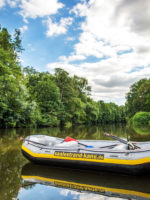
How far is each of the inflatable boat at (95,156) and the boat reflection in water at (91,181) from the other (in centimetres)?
24

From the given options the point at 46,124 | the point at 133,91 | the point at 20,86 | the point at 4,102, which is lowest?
the point at 46,124

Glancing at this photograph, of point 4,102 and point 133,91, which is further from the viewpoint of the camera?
point 133,91

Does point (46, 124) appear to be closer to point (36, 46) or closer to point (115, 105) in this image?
point (36, 46)

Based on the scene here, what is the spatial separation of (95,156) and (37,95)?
26945mm

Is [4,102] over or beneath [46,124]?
over

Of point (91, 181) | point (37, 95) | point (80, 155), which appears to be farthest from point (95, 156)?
point (37, 95)

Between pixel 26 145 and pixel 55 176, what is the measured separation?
1974 millimetres

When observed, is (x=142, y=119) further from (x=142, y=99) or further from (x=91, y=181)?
(x=91, y=181)

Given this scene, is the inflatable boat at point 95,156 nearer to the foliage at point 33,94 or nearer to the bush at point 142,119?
the foliage at point 33,94

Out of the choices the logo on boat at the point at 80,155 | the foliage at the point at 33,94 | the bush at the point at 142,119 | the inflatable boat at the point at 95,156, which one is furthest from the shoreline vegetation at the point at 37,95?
the logo on boat at the point at 80,155

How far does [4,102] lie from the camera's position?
1977cm

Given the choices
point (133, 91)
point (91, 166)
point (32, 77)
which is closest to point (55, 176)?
point (91, 166)

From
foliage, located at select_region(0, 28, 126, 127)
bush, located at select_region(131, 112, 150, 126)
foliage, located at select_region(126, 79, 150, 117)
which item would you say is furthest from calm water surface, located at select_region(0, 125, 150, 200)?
foliage, located at select_region(126, 79, 150, 117)

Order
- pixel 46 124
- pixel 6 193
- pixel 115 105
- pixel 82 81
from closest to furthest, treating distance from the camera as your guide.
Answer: pixel 6 193
pixel 46 124
pixel 82 81
pixel 115 105
